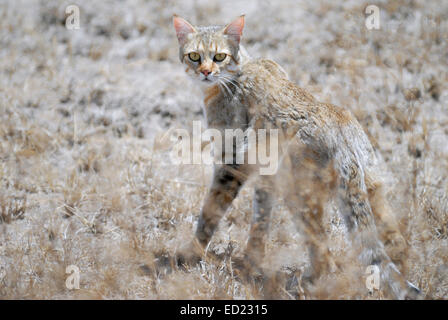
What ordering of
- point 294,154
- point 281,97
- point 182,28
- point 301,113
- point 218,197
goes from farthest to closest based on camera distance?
point 182,28
point 218,197
point 281,97
point 301,113
point 294,154

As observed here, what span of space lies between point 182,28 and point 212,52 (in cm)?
40

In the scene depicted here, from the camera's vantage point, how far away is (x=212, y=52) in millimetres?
3621

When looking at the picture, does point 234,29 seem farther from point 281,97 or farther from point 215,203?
point 215,203

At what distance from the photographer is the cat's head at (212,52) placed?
3.59m

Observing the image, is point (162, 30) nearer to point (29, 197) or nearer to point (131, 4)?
point (131, 4)

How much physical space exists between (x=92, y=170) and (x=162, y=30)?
2826mm

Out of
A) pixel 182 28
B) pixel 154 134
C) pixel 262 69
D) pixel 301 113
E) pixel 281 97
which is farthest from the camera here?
pixel 154 134

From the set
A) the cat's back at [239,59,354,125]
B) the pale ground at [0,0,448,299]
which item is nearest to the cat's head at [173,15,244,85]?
the cat's back at [239,59,354,125]

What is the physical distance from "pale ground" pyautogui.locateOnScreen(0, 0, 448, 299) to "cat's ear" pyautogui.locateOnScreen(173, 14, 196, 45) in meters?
1.22

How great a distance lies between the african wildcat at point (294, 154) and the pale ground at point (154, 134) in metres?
0.23

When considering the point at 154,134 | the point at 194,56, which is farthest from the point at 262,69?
the point at 154,134

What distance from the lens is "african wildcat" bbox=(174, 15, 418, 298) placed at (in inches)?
119

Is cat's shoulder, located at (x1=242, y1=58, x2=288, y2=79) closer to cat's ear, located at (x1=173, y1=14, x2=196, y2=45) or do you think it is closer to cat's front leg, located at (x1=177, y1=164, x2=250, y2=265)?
cat's ear, located at (x1=173, y1=14, x2=196, y2=45)

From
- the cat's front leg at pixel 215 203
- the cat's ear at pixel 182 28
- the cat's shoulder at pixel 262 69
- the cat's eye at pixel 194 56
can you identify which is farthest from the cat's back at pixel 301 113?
the cat's ear at pixel 182 28
